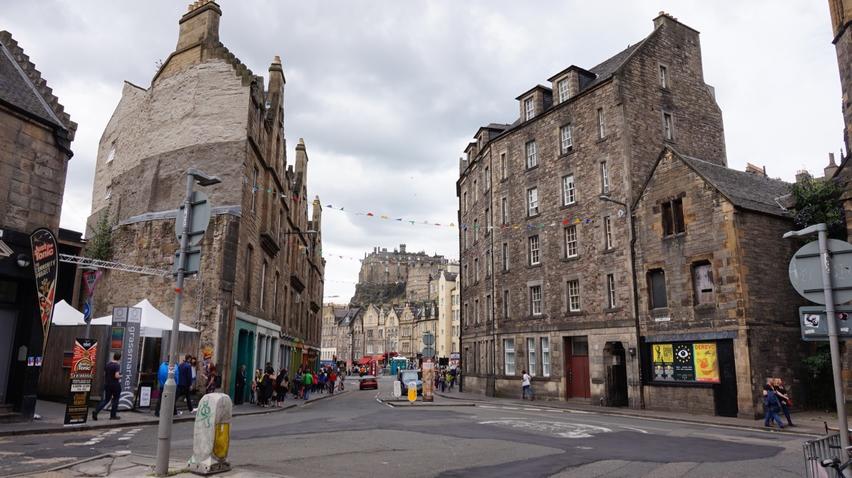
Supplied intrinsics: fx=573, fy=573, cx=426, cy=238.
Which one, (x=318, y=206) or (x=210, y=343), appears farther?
(x=318, y=206)

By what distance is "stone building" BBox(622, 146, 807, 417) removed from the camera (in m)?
21.0

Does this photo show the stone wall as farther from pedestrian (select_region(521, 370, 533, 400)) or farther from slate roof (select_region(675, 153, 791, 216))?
slate roof (select_region(675, 153, 791, 216))

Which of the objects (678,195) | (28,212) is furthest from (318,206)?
(28,212)

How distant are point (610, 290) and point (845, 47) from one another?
41.7ft

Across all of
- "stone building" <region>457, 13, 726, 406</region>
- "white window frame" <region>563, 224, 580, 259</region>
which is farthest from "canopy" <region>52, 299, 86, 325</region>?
"white window frame" <region>563, 224, 580, 259</region>

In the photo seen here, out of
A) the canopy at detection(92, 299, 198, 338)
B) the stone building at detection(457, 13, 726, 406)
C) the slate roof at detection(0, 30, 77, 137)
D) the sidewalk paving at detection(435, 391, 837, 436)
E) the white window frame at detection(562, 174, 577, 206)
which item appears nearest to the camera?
the slate roof at detection(0, 30, 77, 137)

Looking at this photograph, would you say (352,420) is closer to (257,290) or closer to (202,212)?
(202,212)

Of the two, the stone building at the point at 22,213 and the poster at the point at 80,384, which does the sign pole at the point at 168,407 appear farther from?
the stone building at the point at 22,213

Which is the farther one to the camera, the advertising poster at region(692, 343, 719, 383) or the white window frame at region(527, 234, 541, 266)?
the white window frame at region(527, 234, 541, 266)

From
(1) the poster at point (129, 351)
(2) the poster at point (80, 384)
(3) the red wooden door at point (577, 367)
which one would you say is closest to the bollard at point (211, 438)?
(2) the poster at point (80, 384)

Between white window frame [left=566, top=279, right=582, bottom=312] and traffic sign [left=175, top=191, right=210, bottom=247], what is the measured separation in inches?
888

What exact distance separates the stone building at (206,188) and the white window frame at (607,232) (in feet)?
51.9

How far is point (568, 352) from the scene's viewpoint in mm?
28484

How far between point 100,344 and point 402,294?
129296mm
